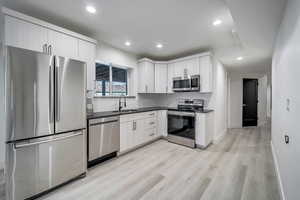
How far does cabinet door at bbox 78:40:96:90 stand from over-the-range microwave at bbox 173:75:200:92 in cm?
245

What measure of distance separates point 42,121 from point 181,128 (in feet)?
10.3

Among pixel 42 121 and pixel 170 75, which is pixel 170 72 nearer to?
pixel 170 75

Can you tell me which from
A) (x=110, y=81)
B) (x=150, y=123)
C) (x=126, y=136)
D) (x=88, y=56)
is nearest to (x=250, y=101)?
(x=150, y=123)

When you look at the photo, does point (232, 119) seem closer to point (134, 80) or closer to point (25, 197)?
point (134, 80)

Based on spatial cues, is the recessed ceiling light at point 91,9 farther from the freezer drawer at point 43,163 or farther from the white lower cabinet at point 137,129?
the white lower cabinet at point 137,129

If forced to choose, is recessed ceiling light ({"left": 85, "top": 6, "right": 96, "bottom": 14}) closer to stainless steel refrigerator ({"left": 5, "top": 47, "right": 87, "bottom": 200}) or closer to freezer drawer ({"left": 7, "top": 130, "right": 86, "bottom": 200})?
stainless steel refrigerator ({"left": 5, "top": 47, "right": 87, "bottom": 200})

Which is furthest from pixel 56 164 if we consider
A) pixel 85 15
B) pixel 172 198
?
pixel 85 15

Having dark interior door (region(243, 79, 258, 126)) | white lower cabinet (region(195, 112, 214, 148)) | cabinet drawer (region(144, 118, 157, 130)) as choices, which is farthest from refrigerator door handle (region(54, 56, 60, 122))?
dark interior door (region(243, 79, 258, 126))

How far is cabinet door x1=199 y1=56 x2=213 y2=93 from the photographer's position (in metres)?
3.61

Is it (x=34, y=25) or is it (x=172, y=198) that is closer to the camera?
(x=172, y=198)

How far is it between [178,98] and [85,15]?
3.40m

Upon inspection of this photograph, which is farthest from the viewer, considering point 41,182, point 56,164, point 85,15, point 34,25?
point 85,15

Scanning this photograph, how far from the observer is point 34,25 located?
79.1 inches

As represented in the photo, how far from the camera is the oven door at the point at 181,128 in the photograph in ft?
11.9
